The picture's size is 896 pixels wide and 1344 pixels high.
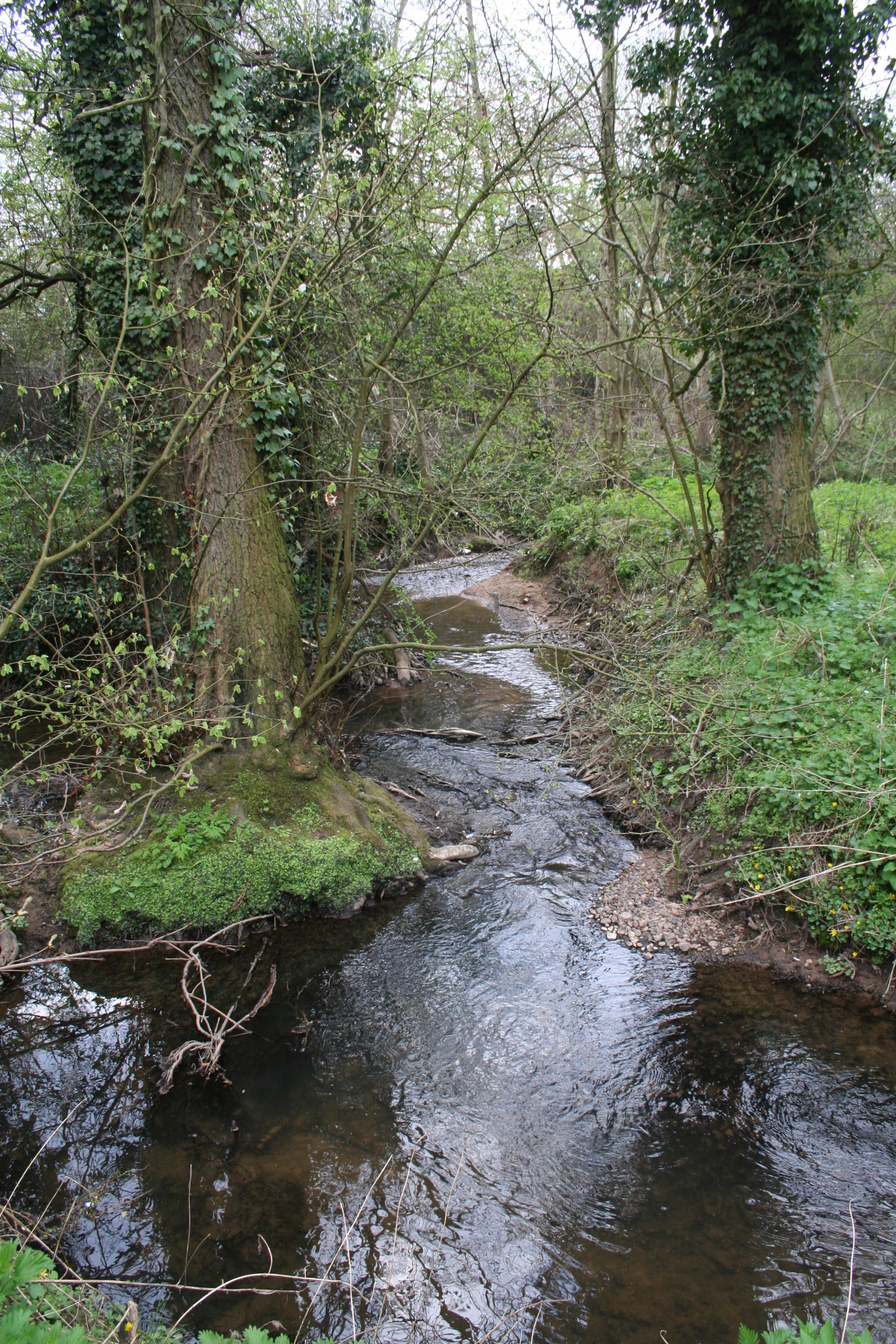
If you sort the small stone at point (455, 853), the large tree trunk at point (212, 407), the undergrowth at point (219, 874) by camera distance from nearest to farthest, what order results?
→ the undergrowth at point (219, 874), the large tree trunk at point (212, 407), the small stone at point (455, 853)

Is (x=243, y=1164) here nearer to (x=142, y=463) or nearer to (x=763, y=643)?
(x=763, y=643)

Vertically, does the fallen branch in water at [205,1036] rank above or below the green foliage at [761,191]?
below

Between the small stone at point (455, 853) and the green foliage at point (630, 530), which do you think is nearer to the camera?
the small stone at point (455, 853)

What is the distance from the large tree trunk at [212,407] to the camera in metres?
6.53

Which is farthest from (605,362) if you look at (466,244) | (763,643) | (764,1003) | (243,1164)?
(243,1164)

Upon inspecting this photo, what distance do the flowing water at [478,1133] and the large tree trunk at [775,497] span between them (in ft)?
15.0

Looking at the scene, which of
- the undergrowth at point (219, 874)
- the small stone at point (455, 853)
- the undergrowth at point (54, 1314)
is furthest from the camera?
the small stone at point (455, 853)

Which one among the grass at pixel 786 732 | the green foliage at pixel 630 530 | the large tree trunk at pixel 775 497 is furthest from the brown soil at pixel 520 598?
the large tree trunk at pixel 775 497

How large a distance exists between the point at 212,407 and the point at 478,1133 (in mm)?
5585

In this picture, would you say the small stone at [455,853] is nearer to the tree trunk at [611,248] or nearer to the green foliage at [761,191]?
the green foliage at [761,191]

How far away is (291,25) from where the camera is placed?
367 inches

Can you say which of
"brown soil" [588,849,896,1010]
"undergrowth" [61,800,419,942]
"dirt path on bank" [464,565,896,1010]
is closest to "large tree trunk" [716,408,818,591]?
"dirt path on bank" [464,565,896,1010]

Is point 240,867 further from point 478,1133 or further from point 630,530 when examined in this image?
point 630,530

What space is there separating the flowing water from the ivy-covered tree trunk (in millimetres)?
4607
